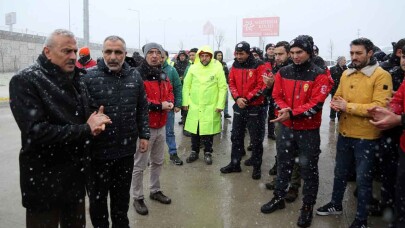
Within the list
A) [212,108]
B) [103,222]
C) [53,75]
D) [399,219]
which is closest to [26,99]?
[53,75]

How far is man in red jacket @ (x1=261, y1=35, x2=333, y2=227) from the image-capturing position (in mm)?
3674

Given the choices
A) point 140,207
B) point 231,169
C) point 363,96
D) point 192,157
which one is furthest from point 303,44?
point 192,157

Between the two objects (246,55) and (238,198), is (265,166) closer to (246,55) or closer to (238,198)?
(238,198)

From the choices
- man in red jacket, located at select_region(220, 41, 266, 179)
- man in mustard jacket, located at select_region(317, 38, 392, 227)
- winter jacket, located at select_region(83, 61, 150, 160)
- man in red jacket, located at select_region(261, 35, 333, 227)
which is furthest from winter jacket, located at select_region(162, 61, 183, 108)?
man in mustard jacket, located at select_region(317, 38, 392, 227)

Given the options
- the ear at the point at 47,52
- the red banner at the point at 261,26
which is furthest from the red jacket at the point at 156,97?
the red banner at the point at 261,26

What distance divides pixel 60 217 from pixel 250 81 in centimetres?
348

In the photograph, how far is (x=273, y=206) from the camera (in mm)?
3928

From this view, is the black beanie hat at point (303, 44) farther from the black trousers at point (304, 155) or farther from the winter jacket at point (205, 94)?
the winter jacket at point (205, 94)

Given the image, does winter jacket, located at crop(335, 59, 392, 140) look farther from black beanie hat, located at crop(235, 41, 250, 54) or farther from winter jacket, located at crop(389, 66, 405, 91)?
black beanie hat, located at crop(235, 41, 250, 54)

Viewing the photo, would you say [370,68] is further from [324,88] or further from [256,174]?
[256,174]

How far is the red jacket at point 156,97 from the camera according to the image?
416 centimetres

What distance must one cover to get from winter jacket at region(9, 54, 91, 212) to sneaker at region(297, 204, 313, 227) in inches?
95.6

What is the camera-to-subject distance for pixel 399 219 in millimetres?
2740

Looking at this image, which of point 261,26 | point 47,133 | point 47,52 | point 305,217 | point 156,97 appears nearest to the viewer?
point 47,133
